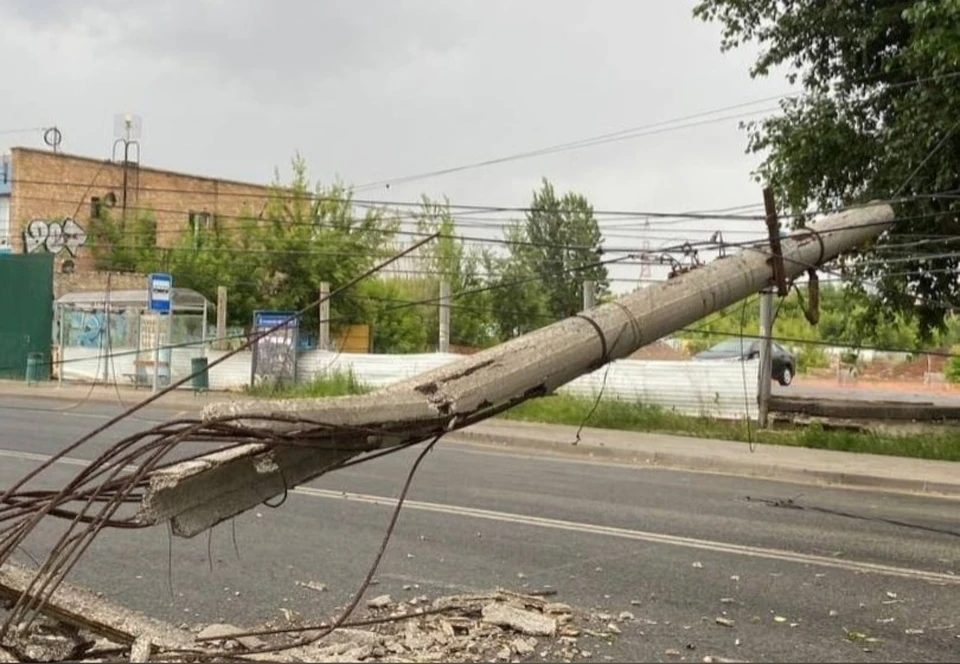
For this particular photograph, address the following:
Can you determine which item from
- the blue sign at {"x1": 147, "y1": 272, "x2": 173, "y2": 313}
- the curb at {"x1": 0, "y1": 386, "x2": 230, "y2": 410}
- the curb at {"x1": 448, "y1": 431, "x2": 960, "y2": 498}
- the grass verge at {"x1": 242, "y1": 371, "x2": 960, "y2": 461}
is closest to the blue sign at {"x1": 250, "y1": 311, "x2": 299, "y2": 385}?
the curb at {"x1": 0, "y1": 386, "x2": 230, "y2": 410}

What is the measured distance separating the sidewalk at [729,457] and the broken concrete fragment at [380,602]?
7957 mm

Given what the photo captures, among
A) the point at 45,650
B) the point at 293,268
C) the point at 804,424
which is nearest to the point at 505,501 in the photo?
the point at 45,650

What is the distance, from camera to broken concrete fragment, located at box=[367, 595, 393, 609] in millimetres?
5680

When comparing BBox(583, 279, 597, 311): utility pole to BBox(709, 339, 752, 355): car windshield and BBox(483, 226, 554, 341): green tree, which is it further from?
BBox(483, 226, 554, 341): green tree

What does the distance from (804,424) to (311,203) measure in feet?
82.5

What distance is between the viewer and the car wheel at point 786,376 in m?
31.6

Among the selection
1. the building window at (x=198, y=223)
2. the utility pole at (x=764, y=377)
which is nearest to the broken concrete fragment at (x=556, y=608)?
the utility pole at (x=764, y=377)

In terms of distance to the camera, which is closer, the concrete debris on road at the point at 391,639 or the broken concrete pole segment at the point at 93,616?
the concrete debris on road at the point at 391,639

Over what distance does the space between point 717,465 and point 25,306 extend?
25.9m

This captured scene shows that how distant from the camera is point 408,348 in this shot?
3797 cm

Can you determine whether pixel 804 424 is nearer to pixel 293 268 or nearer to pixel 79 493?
pixel 79 493

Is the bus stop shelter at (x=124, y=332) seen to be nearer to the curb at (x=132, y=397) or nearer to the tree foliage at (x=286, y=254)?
the curb at (x=132, y=397)

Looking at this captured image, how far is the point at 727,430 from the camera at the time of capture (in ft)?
56.9

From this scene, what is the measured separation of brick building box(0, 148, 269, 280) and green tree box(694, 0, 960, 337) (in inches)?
1080
